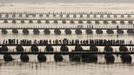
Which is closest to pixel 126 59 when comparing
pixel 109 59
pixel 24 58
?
pixel 109 59

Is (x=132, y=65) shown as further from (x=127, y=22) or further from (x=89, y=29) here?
(x=127, y=22)

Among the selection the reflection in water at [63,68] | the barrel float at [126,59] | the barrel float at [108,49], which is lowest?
the reflection in water at [63,68]

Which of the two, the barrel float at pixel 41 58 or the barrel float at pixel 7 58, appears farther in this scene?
the barrel float at pixel 7 58

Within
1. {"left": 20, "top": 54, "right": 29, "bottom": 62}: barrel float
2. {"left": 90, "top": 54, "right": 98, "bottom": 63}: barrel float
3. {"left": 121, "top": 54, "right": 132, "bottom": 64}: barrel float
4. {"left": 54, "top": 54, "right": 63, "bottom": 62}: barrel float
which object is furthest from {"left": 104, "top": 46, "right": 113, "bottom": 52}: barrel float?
{"left": 20, "top": 54, "right": 29, "bottom": 62}: barrel float

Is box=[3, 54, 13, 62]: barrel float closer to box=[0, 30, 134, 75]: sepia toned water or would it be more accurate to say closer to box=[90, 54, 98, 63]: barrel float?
box=[0, 30, 134, 75]: sepia toned water

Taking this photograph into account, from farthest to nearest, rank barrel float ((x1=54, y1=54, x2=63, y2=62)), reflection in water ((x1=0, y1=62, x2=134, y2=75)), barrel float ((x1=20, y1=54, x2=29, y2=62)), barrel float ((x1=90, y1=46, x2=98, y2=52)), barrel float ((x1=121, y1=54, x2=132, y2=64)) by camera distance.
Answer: barrel float ((x1=90, y1=46, x2=98, y2=52))
barrel float ((x1=20, y1=54, x2=29, y2=62))
barrel float ((x1=54, y1=54, x2=63, y2=62))
barrel float ((x1=121, y1=54, x2=132, y2=64))
reflection in water ((x1=0, y1=62, x2=134, y2=75))

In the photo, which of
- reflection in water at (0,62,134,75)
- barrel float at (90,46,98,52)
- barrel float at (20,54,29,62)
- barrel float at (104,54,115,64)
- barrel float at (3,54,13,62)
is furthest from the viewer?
barrel float at (90,46,98,52)

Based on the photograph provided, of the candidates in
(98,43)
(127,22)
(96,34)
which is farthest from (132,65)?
(127,22)

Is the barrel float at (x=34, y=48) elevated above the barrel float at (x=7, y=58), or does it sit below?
above

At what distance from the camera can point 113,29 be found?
29.7 metres

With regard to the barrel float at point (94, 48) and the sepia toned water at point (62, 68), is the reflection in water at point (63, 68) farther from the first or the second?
the barrel float at point (94, 48)

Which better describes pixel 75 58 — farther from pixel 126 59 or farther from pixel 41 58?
pixel 126 59

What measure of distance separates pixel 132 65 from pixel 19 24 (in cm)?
1670

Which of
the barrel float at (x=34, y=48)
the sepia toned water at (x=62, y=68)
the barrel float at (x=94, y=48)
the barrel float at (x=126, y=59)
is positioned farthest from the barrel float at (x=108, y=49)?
the barrel float at (x=34, y=48)
